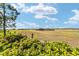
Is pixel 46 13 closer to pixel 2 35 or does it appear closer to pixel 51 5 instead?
pixel 51 5

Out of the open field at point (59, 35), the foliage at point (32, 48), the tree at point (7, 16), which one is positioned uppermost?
the tree at point (7, 16)

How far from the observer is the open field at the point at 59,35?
2855mm

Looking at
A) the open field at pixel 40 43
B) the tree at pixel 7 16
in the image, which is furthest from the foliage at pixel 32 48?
the tree at pixel 7 16

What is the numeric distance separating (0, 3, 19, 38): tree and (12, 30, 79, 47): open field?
5.6 inches

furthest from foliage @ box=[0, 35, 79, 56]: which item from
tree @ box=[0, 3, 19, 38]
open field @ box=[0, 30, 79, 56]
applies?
tree @ box=[0, 3, 19, 38]

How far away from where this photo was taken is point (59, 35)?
2863mm

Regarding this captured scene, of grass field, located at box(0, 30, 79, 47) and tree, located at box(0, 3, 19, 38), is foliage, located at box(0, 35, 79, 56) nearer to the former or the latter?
grass field, located at box(0, 30, 79, 47)

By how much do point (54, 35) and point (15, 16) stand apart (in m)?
0.51

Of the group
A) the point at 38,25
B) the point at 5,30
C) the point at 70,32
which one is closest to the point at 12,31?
the point at 5,30

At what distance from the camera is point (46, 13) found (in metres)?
2.83

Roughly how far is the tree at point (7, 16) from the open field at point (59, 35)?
142 millimetres

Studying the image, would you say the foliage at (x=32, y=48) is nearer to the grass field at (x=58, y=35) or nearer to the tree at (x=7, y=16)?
the grass field at (x=58, y=35)

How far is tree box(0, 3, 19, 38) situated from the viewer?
9.40 ft

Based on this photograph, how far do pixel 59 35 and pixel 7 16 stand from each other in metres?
0.65
